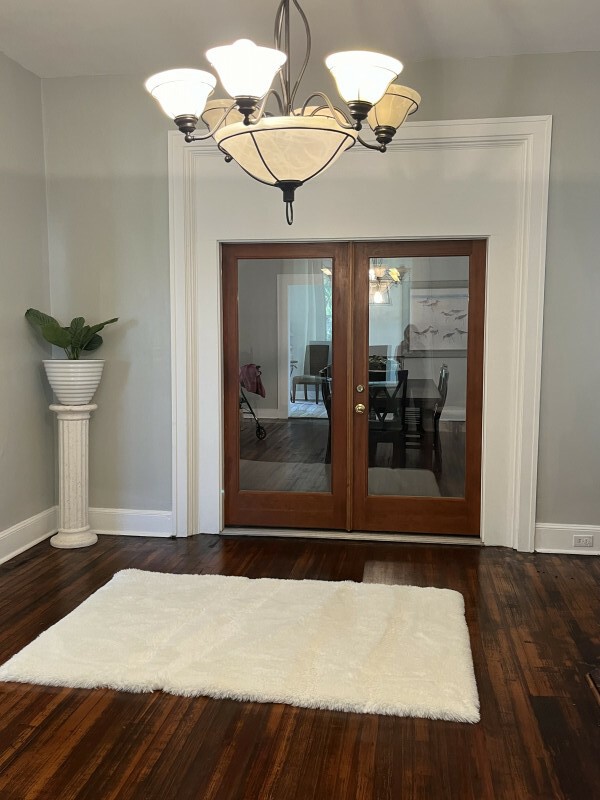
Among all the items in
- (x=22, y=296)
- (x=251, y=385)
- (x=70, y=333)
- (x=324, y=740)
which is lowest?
(x=324, y=740)

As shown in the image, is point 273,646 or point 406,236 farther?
point 406,236

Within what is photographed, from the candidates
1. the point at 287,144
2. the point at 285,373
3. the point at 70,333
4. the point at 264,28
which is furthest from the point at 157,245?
the point at 287,144

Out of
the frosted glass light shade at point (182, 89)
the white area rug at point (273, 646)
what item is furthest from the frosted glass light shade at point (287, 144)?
the white area rug at point (273, 646)

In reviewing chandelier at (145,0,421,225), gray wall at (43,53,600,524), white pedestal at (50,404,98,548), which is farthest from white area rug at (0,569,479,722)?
chandelier at (145,0,421,225)

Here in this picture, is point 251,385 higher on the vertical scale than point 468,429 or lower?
higher

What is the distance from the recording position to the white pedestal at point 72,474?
4.48 metres

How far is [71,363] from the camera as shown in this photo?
4387 mm

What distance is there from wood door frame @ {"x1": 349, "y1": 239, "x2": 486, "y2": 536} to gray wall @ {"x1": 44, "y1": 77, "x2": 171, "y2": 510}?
4.32 ft

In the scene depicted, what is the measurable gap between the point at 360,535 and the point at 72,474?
199cm

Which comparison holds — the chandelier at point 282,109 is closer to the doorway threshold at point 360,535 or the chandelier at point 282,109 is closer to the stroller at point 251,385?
the stroller at point 251,385

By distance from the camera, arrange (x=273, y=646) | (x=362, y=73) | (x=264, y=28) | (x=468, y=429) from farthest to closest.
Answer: (x=468, y=429)
(x=264, y=28)
(x=273, y=646)
(x=362, y=73)

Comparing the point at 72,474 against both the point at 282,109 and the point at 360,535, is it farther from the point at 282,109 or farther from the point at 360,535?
the point at 282,109

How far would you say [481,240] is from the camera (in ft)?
14.6

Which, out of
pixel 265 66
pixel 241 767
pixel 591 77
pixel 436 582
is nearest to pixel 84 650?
pixel 241 767
